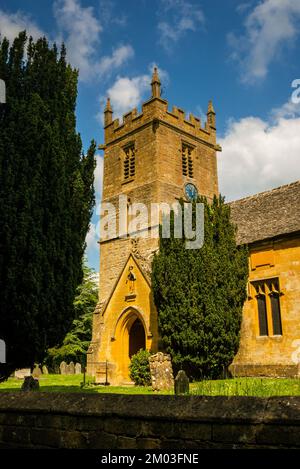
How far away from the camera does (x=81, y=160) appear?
10.4 m

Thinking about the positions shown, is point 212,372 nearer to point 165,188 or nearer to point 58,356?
point 165,188

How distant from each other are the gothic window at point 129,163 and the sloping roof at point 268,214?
30.9ft

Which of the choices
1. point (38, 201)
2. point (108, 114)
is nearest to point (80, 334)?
point (108, 114)

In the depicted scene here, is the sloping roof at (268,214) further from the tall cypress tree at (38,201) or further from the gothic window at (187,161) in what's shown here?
the tall cypress tree at (38,201)

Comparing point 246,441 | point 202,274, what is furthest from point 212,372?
point 246,441

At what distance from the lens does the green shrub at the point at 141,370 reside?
55.3 ft

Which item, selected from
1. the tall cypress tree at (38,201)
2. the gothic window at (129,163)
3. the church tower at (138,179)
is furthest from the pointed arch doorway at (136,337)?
the tall cypress tree at (38,201)

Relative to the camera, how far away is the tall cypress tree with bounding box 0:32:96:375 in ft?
27.8

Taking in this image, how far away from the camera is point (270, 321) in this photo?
16.1 meters

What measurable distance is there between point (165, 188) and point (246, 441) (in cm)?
2332

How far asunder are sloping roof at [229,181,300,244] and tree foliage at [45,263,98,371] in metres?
19.0

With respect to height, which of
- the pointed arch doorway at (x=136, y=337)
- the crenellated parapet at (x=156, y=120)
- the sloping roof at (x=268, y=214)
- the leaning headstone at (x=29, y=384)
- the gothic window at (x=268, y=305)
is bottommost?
the leaning headstone at (x=29, y=384)

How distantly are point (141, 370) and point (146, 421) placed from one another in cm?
1444

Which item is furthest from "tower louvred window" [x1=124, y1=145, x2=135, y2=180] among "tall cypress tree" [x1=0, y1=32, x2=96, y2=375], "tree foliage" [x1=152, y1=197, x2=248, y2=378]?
"tall cypress tree" [x1=0, y1=32, x2=96, y2=375]
